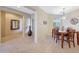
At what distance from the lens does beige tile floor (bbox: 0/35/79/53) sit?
2.59 metres

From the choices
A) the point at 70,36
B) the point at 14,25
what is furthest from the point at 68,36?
the point at 14,25

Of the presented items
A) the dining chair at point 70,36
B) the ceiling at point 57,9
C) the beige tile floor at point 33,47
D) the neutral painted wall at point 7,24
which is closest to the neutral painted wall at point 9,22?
the neutral painted wall at point 7,24

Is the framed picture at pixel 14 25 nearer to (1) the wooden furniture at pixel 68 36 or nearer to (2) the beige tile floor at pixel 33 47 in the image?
(2) the beige tile floor at pixel 33 47

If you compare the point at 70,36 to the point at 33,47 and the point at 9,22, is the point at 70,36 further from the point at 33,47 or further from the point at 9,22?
the point at 9,22

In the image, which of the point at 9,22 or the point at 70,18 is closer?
the point at 70,18

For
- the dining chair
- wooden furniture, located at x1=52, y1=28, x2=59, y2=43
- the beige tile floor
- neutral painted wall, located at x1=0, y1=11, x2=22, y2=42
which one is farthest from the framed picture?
the dining chair

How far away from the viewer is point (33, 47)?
2646 millimetres

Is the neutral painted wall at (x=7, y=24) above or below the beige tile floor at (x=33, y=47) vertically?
above

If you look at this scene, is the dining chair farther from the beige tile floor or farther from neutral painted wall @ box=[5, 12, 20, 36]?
neutral painted wall @ box=[5, 12, 20, 36]

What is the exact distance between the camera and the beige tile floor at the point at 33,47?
2.59 metres
